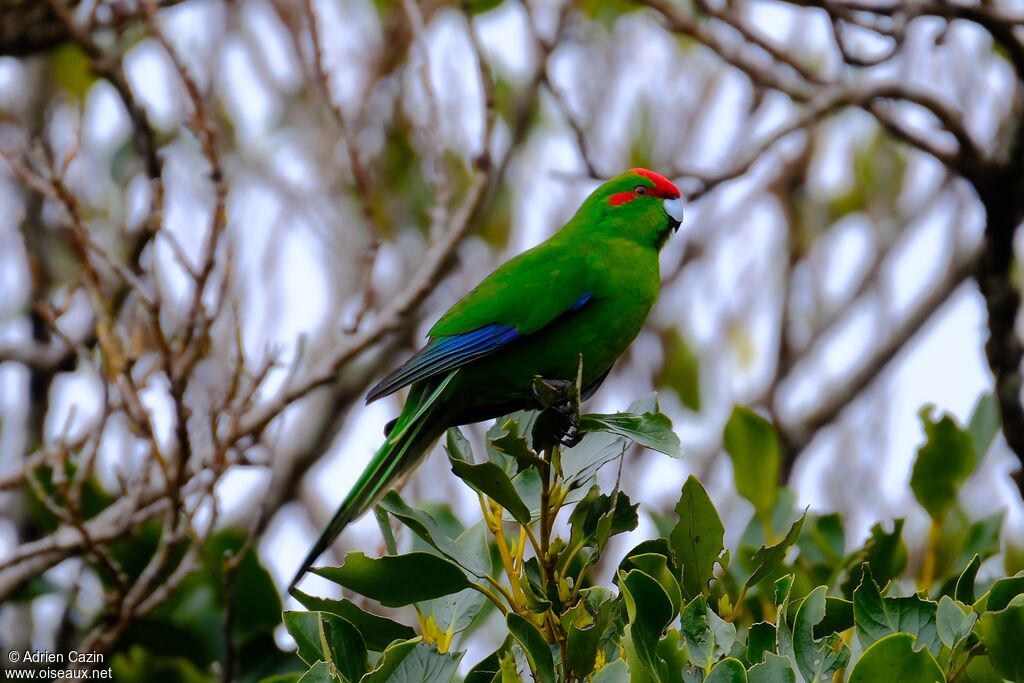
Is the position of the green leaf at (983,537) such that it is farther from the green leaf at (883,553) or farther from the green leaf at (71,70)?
the green leaf at (71,70)

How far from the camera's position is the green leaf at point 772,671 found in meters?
1.78

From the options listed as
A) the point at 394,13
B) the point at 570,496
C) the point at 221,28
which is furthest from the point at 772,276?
the point at 570,496

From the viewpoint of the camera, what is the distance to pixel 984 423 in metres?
3.09

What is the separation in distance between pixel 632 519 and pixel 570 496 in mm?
239

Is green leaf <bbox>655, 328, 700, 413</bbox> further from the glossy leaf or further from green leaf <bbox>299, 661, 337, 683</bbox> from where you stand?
green leaf <bbox>299, 661, 337, 683</bbox>

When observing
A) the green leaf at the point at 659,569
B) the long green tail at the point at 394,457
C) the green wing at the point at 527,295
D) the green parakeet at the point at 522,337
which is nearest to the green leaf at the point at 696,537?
the green leaf at the point at 659,569

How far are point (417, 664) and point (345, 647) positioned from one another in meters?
0.16

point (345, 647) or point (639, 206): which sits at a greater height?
point (345, 647)

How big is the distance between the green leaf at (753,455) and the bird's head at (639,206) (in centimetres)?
119

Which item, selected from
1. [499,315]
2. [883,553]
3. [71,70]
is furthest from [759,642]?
[71,70]

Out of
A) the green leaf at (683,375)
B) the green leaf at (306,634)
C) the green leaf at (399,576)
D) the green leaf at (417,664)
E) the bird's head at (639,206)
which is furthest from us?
the green leaf at (683,375)

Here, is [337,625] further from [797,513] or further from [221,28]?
[221,28]

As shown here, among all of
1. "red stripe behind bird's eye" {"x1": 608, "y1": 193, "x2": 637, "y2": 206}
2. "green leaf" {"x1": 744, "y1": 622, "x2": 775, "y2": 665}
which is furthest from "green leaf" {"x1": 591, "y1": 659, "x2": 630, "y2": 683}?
"red stripe behind bird's eye" {"x1": 608, "y1": 193, "x2": 637, "y2": 206}

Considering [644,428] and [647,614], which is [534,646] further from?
[644,428]
